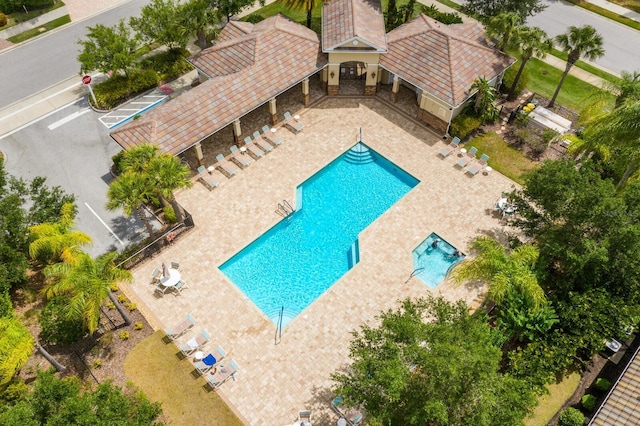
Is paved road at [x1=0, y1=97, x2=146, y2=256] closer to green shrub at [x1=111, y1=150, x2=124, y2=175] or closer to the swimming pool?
green shrub at [x1=111, y1=150, x2=124, y2=175]

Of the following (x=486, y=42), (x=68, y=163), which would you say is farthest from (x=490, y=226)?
(x=68, y=163)

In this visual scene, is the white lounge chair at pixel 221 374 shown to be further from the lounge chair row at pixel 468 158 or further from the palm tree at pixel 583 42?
the palm tree at pixel 583 42

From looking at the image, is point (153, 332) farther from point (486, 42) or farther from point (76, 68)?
point (486, 42)

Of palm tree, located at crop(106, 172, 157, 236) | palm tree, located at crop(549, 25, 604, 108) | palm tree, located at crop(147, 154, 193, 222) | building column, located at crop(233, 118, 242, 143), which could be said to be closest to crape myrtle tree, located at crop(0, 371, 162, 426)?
palm tree, located at crop(106, 172, 157, 236)

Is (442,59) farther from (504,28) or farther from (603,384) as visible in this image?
(603,384)

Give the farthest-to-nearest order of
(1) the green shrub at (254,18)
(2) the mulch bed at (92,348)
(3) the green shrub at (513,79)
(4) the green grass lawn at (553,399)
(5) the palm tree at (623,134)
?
(1) the green shrub at (254,18)
(3) the green shrub at (513,79)
(5) the palm tree at (623,134)
(2) the mulch bed at (92,348)
(4) the green grass lawn at (553,399)

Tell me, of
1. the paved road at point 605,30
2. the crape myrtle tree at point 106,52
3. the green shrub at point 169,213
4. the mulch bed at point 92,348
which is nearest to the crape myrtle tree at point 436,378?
the mulch bed at point 92,348
